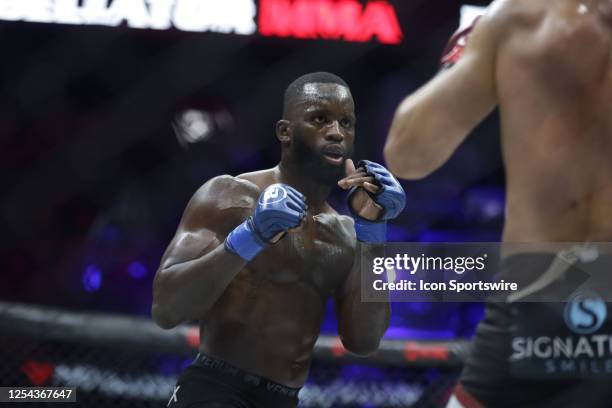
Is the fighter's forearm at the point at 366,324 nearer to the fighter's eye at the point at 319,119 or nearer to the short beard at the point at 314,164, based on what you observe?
the short beard at the point at 314,164

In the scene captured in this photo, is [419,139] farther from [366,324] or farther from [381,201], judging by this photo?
[366,324]

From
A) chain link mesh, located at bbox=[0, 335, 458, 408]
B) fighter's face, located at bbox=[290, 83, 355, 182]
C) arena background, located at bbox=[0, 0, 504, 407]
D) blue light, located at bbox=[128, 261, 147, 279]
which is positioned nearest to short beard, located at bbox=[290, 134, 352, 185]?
fighter's face, located at bbox=[290, 83, 355, 182]

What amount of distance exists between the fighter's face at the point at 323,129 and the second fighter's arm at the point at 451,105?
1.77ft

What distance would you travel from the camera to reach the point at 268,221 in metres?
1.69

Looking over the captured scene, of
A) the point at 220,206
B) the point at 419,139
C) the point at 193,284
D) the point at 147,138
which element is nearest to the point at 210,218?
the point at 220,206

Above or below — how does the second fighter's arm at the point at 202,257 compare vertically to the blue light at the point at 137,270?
above

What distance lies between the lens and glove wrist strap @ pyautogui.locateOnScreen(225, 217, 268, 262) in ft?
5.60

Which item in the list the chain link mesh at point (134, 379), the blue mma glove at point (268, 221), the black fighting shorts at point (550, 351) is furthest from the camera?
the chain link mesh at point (134, 379)

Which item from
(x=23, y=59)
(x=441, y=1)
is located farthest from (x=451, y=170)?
(x=23, y=59)

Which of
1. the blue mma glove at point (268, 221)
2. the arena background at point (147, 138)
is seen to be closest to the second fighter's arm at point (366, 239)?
the blue mma glove at point (268, 221)

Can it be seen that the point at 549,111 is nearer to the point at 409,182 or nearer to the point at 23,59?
the point at 409,182

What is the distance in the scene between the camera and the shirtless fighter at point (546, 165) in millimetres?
1244

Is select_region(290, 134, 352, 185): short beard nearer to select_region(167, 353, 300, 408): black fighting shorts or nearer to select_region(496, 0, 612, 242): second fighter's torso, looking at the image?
select_region(167, 353, 300, 408): black fighting shorts

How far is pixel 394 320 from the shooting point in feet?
13.6
